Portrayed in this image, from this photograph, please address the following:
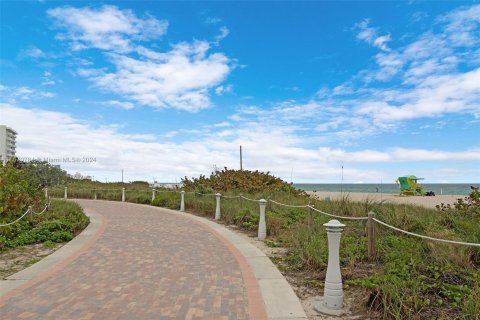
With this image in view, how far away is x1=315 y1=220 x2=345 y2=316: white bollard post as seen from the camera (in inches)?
191

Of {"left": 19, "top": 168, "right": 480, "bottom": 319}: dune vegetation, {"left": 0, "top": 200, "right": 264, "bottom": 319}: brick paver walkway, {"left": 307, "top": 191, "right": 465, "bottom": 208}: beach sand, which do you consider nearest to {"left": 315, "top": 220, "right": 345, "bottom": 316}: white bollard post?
{"left": 19, "top": 168, "right": 480, "bottom": 319}: dune vegetation

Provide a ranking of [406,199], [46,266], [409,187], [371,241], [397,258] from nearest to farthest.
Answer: [397,258] → [371,241] → [46,266] → [406,199] → [409,187]

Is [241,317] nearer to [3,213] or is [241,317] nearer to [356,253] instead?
[356,253]

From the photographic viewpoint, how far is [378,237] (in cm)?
779

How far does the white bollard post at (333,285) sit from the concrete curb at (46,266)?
14.1ft

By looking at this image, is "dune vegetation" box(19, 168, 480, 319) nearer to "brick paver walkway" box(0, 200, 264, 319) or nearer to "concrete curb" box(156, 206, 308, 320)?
"concrete curb" box(156, 206, 308, 320)

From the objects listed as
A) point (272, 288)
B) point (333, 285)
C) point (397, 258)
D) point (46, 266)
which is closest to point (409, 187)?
point (397, 258)

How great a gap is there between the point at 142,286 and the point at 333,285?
9.23 feet

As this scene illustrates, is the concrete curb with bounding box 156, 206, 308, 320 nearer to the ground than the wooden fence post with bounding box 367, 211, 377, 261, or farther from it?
nearer to the ground

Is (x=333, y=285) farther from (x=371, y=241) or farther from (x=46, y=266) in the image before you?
(x=46, y=266)

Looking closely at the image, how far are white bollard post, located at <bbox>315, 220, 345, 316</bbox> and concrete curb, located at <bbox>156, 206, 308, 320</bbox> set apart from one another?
1.07 feet

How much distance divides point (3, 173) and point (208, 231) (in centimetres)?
589

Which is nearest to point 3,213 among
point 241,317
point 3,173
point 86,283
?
point 3,173

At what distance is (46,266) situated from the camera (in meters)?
7.03
